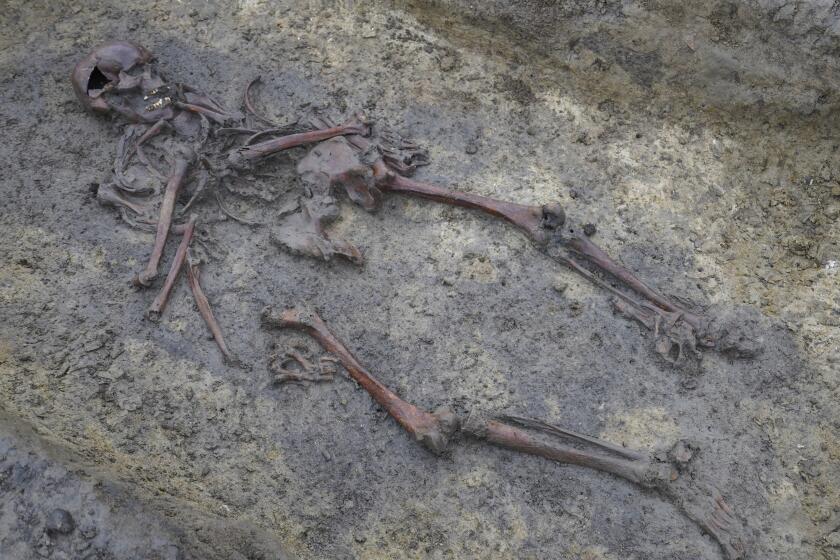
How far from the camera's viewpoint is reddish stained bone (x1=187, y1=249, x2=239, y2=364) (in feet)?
12.7

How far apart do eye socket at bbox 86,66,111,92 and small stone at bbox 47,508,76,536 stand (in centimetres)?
260

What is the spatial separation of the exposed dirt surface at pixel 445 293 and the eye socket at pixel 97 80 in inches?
8.7

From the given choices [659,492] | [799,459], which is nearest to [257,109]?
[659,492]

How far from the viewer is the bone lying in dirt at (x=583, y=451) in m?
3.43

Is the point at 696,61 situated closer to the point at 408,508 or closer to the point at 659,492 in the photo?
the point at 659,492

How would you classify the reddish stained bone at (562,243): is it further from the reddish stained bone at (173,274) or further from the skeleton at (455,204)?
the reddish stained bone at (173,274)

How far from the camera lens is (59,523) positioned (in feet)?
9.44

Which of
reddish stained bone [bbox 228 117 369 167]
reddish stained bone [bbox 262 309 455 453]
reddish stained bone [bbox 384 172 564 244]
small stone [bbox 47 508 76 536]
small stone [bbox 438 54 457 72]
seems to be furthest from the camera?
small stone [bbox 438 54 457 72]

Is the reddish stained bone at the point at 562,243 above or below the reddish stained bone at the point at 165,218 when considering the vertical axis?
above

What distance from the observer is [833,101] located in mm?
4359

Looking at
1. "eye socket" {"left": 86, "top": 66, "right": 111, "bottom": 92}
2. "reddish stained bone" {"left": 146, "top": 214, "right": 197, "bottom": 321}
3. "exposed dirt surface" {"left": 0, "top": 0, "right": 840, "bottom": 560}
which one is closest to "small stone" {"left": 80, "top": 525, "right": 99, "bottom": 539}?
"exposed dirt surface" {"left": 0, "top": 0, "right": 840, "bottom": 560}

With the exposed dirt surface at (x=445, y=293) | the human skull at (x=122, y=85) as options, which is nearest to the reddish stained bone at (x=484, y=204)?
the exposed dirt surface at (x=445, y=293)

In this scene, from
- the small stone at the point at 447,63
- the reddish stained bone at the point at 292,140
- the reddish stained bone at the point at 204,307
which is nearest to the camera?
the reddish stained bone at the point at 204,307

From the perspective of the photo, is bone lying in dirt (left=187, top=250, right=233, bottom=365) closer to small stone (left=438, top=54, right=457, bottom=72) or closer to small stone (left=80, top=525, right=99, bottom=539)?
small stone (left=80, top=525, right=99, bottom=539)
